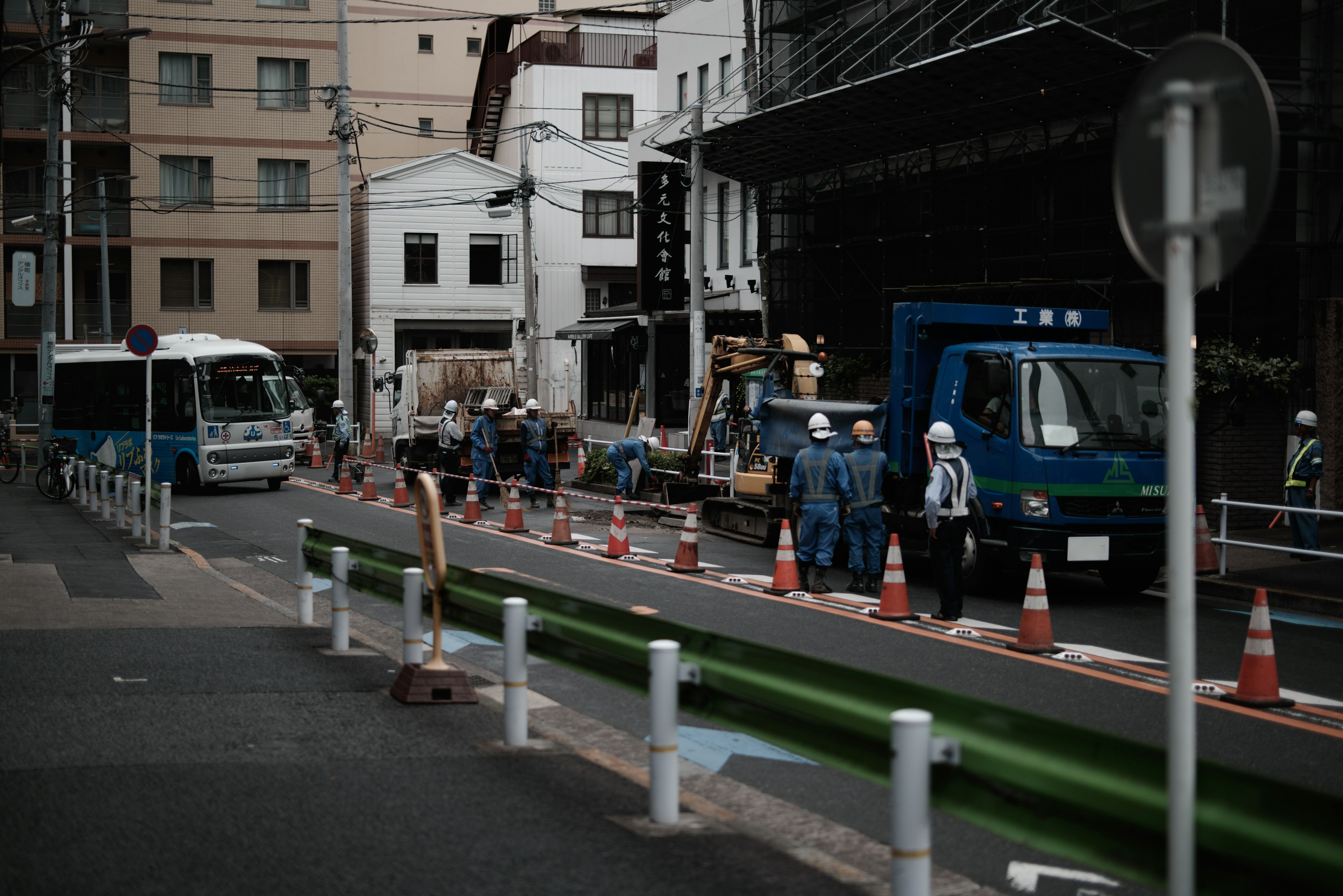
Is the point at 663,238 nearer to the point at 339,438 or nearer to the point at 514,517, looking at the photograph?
the point at 339,438

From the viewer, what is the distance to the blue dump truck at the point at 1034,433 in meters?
13.7

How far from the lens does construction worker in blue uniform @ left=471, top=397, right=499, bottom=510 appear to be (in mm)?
23562

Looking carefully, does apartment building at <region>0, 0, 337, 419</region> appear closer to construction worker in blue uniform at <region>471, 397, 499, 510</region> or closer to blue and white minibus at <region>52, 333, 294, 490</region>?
blue and white minibus at <region>52, 333, 294, 490</region>

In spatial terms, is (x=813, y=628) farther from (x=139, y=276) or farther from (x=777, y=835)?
(x=139, y=276)

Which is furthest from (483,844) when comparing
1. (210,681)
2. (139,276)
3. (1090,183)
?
(139,276)

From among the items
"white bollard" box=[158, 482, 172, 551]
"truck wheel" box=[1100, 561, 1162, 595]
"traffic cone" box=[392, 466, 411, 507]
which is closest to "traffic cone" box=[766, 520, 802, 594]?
"truck wheel" box=[1100, 561, 1162, 595]

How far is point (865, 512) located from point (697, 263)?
13.3 metres

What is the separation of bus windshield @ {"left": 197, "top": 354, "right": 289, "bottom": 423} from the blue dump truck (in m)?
16.7

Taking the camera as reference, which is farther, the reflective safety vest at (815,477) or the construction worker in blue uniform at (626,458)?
the construction worker in blue uniform at (626,458)

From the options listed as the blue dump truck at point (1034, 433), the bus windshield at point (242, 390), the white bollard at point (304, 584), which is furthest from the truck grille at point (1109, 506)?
the bus windshield at point (242, 390)

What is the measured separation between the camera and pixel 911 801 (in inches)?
172

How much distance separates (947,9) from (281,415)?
1563cm

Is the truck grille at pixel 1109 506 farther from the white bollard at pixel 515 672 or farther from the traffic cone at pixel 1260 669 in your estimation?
the white bollard at pixel 515 672

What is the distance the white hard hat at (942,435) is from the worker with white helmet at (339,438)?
1957 centimetres
